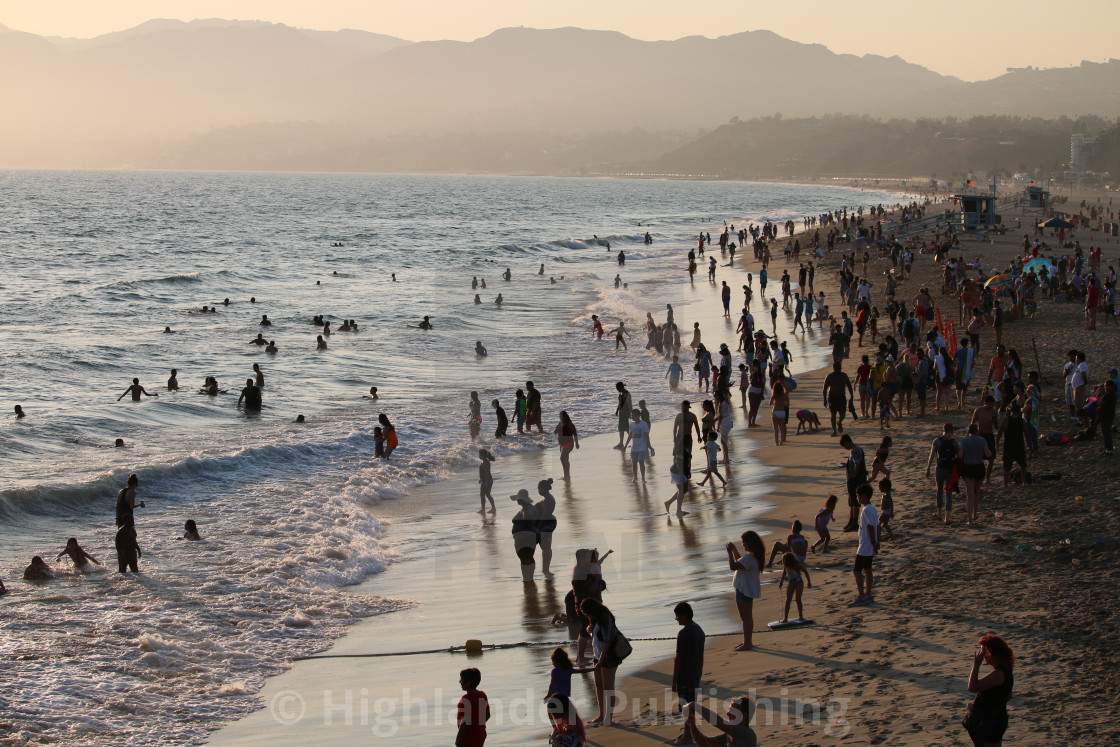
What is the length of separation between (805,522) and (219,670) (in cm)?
754

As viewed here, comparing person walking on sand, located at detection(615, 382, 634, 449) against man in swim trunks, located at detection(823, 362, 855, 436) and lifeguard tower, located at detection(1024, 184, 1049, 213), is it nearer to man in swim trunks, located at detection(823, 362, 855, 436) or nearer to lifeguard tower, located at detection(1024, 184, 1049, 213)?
man in swim trunks, located at detection(823, 362, 855, 436)

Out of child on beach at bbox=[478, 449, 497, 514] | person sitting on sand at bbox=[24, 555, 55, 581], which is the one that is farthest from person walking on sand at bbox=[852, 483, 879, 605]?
person sitting on sand at bbox=[24, 555, 55, 581]

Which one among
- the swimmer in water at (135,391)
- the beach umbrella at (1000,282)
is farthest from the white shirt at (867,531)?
the beach umbrella at (1000,282)

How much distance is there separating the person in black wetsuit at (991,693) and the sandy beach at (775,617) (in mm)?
767

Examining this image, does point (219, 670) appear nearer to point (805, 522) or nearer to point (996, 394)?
point (805, 522)

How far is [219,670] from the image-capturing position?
1007 centimetres

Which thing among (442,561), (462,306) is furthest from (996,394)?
(462,306)

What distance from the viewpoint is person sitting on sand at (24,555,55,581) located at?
1269 cm

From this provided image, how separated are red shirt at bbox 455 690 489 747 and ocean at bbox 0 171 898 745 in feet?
10.7

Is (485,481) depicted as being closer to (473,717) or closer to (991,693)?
(473,717)

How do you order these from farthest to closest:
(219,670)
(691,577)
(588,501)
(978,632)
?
(588,501), (691,577), (219,670), (978,632)

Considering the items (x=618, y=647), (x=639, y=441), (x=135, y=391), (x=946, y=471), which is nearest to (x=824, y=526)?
(x=946, y=471)

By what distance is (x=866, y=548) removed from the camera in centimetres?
967

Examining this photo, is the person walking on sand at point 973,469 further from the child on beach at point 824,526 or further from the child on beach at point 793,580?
the child on beach at point 793,580
